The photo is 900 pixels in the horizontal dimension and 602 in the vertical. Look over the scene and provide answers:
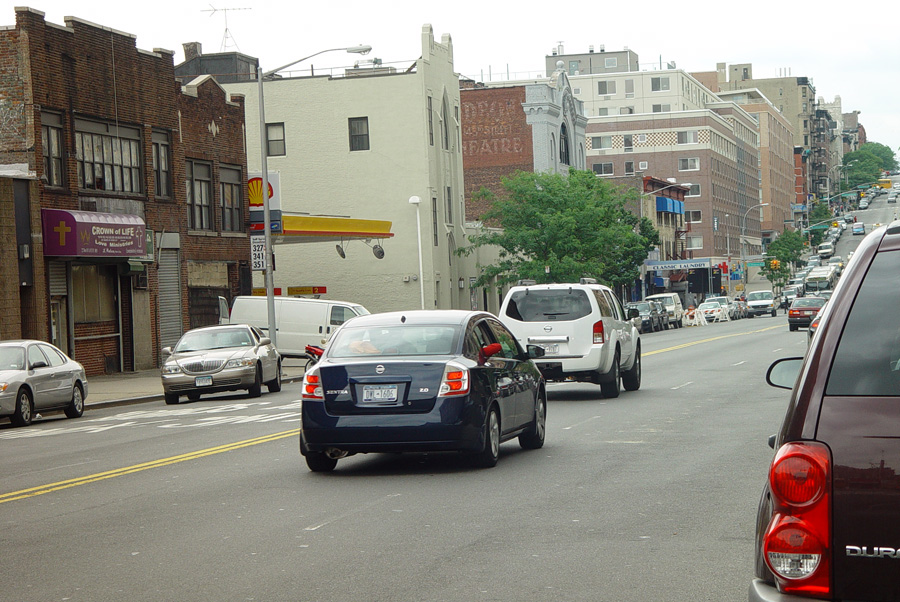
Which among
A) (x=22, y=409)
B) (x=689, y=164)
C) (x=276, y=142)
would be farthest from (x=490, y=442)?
(x=689, y=164)

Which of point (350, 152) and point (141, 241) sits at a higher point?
point (350, 152)

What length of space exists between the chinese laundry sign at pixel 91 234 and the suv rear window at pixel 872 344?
3107 centimetres

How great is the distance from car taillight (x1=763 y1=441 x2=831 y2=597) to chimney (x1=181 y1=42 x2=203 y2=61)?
57942 mm

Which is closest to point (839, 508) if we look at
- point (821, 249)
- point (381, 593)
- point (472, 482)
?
point (381, 593)

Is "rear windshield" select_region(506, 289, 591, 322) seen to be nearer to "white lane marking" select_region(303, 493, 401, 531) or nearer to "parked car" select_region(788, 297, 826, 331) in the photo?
"white lane marking" select_region(303, 493, 401, 531)

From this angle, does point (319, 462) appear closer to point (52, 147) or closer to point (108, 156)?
point (52, 147)

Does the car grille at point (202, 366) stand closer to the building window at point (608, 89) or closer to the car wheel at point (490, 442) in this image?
the car wheel at point (490, 442)

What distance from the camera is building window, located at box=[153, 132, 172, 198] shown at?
39.0m

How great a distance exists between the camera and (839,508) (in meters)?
3.68

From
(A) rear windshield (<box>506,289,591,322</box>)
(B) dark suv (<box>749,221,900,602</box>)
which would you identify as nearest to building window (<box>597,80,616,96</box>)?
(A) rear windshield (<box>506,289,591,322</box>)

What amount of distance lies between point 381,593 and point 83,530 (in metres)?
3.45

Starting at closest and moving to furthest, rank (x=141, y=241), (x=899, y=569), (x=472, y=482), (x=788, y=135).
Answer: (x=899, y=569) → (x=472, y=482) → (x=141, y=241) → (x=788, y=135)

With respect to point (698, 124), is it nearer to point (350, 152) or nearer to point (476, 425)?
point (350, 152)

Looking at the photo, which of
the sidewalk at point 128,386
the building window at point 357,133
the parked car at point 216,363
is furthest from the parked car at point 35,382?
the building window at point 357,133
